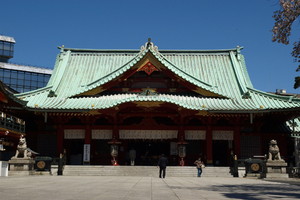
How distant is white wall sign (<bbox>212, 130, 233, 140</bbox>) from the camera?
106 feet

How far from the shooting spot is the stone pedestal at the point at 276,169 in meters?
25.5

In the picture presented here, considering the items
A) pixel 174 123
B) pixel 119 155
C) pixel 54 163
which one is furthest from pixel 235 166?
pixel 54 163

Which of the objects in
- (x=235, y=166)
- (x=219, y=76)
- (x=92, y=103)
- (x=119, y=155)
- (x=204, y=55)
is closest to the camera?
(x=235, y=166)

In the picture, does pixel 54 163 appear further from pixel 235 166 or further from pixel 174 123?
pixel 235 166

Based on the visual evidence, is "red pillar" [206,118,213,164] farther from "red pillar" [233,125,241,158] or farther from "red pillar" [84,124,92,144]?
"red pillar" [84,124,92,144]

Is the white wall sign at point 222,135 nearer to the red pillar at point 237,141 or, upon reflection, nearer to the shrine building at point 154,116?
the shrine building at point 154,116

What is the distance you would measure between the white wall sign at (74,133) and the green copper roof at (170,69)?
224 cm

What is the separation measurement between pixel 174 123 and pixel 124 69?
238 inches

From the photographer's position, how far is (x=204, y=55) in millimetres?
40844

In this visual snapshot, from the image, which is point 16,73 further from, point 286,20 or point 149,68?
point 286,20

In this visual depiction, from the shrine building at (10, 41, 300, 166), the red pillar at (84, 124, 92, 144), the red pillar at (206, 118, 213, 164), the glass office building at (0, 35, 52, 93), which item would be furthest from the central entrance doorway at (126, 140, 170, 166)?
the glass office building at (0, 35, 52, 93)

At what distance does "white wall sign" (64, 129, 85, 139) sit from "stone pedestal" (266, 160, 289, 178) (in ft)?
48.3

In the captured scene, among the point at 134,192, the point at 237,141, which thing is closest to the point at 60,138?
the point at 237,141

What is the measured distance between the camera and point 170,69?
32344 millimetres
